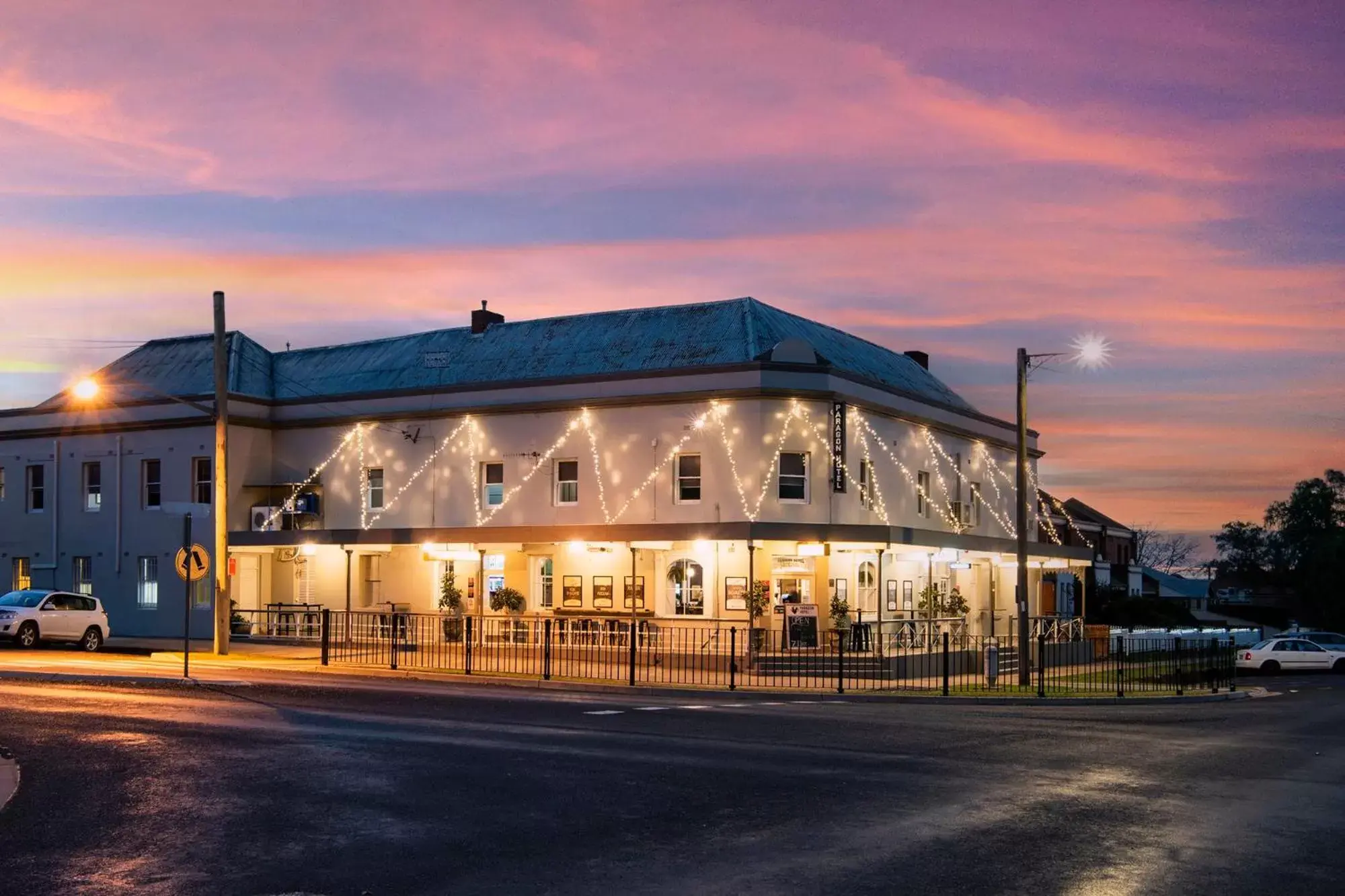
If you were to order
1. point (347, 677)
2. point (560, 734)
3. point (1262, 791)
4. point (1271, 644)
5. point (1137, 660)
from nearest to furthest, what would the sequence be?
point (1262, 791) → point (560, 734) → point (347, 677) → point (1137, 660) → point (1271, 644)

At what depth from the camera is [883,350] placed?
53.8 metres

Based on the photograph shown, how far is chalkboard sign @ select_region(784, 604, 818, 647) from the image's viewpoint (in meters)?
36.0

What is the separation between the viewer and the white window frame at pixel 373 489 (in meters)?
46.2

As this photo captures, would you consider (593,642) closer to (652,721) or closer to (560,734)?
(652,721)

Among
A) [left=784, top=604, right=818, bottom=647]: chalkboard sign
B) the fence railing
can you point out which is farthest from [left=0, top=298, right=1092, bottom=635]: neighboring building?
the fence railing

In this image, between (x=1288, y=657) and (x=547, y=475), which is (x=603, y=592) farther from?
(x=1288, y=657)

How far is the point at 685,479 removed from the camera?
40562mm

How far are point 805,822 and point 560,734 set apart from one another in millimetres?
7130

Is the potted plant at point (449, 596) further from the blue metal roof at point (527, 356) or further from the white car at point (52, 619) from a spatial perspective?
the white car at point (52, 619)

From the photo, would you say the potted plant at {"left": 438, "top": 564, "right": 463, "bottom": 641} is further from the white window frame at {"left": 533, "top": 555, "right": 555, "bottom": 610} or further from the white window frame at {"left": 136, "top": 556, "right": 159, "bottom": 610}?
the white window frame at {"left": 136, "top": 556, "right": 159, "bottom": 610}

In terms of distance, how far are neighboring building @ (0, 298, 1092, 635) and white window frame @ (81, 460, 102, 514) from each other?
0.34ft

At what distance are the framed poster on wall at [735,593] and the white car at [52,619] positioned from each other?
700 inches

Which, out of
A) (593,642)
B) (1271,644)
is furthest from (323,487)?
(1271,644)

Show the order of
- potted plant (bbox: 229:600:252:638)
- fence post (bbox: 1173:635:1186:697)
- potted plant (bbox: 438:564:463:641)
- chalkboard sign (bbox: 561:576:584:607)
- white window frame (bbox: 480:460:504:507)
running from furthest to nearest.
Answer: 1. white window frame (bbox: 480:460:504:507)
2. potted plant (bbox: 438:564:463:641)
3. potted plant (bbox: 229:600:252:638)
4. chalkboard sign (bbox: 561:576:584:607)
5. fence post (bbox: 1173:635:1186:697)
